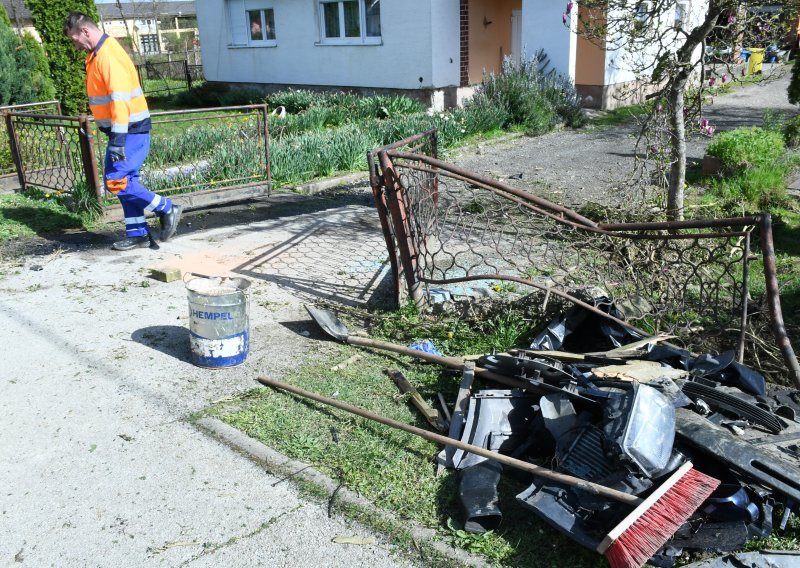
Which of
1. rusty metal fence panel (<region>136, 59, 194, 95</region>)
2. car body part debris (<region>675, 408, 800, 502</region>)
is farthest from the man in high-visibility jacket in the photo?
rusty metal fence panel (<region>136, 59, 194, 95</region>)

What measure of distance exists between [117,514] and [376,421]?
135 centimetres

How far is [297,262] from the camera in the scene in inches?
272

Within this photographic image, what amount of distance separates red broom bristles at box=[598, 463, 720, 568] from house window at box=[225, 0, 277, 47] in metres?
17.7

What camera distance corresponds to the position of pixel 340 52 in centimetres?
1736

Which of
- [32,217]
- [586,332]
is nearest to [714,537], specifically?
[586,332]

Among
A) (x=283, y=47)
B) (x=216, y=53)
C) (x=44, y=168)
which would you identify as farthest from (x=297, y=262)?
(x=216, y=53)

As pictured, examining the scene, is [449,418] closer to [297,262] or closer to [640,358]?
[640,358]

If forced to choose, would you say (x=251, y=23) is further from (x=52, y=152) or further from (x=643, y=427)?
(x=643, y=427)

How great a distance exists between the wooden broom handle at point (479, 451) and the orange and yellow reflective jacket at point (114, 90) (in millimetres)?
3529

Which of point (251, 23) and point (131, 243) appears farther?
point (251, 23)

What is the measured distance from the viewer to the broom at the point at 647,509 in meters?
2.81

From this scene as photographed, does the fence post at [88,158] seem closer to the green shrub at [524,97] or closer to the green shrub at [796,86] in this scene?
the green shrub at [524,97]

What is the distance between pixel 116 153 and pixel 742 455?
5845 mm

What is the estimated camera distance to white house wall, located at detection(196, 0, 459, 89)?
15.6 metres
